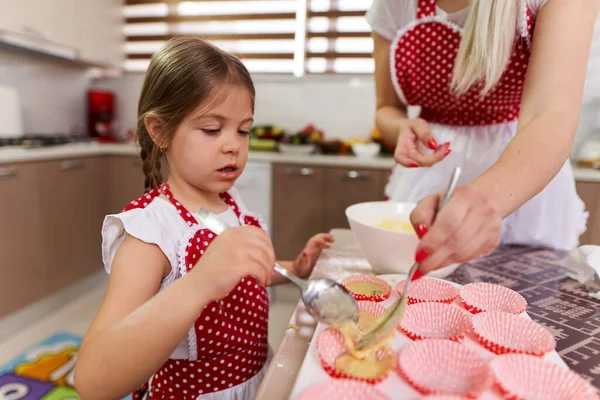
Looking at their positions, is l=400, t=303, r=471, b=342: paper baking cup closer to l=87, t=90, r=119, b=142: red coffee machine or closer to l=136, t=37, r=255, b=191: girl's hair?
l=136, t=37, r=255, b=191: girl's hair

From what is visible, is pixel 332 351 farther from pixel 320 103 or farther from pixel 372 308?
pixel 320 103

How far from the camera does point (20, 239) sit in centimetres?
191

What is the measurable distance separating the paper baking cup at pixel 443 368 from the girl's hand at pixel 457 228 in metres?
0.09

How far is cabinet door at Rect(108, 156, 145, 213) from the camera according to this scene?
96.0 inches

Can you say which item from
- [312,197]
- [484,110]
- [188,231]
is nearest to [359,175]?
[312,197]

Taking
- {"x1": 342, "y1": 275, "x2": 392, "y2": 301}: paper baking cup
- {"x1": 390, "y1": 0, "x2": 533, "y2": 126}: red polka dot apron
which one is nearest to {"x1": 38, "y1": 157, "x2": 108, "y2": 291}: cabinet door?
{"x1": 390, "y1": 0, "x2": 533, "y2": 126}: red polka dot apron

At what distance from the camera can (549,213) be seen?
3.30ft

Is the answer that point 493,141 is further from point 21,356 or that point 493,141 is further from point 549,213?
point 21,356

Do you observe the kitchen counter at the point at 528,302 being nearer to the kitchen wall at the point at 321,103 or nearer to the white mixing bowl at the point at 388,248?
the white mixing bowl at the point at 388,248

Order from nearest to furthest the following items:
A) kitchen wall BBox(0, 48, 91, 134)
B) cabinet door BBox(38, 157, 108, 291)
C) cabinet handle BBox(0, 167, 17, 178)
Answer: cabinet handle BBox(0, 167, 17, 178) → cabinet door BBox(38, 157, 108, 291) → kitchen wall BBox(0, 48, 91, 134)

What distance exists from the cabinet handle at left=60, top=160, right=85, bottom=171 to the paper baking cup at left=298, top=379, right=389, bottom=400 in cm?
212

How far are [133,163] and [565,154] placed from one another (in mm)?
2283

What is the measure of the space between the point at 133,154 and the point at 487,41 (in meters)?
2.08

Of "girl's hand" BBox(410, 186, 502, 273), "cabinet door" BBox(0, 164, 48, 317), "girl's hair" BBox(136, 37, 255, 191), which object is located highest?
"girl's hair" BBox(136, 37, 255, 191)
